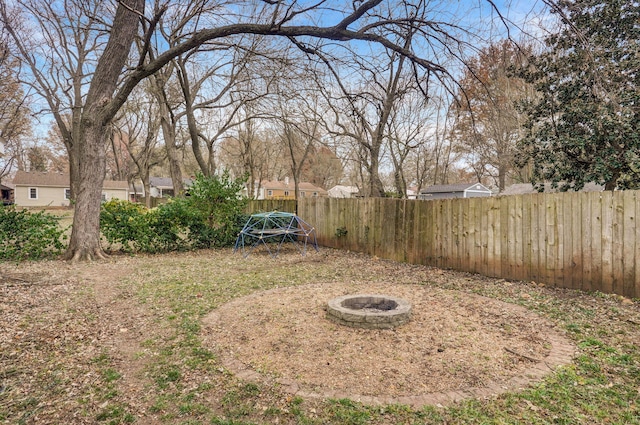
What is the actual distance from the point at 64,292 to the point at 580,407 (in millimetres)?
5480

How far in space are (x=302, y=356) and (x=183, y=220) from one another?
6532 millimetres

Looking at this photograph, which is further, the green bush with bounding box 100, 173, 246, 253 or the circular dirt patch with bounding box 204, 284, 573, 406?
the green bush with bounding box 100, 173, 246, 253

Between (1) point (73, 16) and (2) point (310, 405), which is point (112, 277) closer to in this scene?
(2) point (310, 405)

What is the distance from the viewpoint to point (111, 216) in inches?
311

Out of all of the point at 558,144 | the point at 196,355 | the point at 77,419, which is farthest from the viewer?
the point at 558,144

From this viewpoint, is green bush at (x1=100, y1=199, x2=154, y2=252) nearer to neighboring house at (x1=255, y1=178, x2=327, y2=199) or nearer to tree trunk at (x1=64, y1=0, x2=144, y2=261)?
tree trunk at (x1=64, y1=0, x2=144, y2=261)

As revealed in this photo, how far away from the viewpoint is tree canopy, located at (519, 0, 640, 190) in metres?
5.68

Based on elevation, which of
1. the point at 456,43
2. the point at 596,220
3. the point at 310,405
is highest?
the point at 456,43

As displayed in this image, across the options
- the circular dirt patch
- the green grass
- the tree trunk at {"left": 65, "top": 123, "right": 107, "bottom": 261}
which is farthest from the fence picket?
the tree trunk at {"left": 65, "top": 123, "right": 107, "bottom": 261}

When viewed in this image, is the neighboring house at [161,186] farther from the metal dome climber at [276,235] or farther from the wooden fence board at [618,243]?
the wooden fence board at [618,243]

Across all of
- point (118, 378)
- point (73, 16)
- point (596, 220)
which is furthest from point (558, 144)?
point (73, 16)

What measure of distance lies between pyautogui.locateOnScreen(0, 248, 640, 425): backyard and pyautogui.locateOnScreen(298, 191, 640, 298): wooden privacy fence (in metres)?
0.31

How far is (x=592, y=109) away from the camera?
20.0 feet

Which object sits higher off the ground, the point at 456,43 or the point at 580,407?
the point at 456,43
